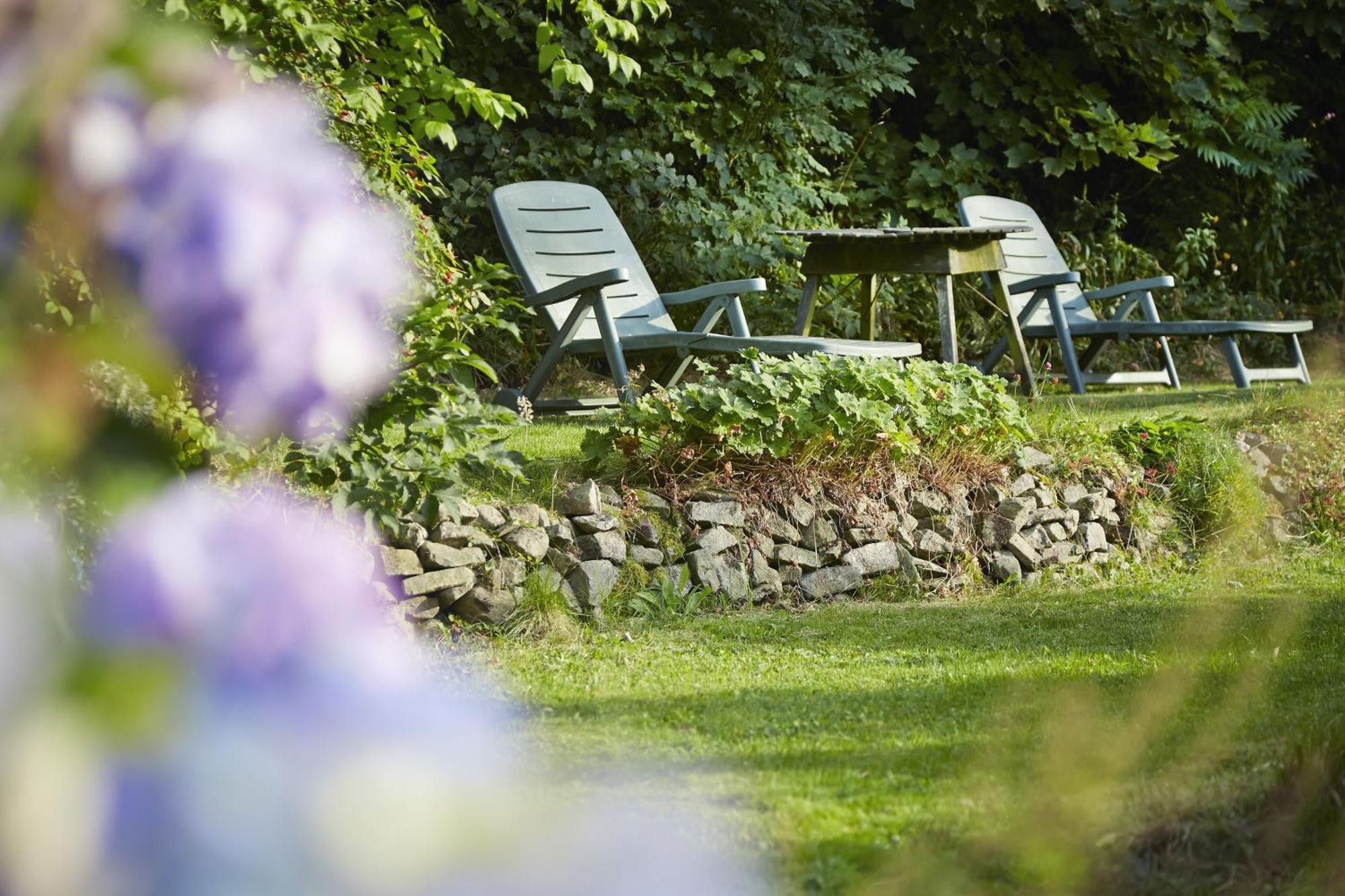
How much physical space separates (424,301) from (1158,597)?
219 cm

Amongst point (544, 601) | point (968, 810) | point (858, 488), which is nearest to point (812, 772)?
point (968, 810)

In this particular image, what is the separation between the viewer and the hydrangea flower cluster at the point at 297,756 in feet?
0.78

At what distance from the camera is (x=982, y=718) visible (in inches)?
96.8

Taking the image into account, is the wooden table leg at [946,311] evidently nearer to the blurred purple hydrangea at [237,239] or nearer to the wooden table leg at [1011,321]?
the wooden table leg at [1011,321]

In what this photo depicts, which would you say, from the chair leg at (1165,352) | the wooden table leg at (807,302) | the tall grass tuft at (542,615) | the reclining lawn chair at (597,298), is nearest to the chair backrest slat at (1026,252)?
the chair leg at (1165,352)

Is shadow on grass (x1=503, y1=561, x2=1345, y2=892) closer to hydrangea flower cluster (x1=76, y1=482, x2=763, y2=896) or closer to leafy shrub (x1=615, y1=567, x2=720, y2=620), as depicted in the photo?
leafy shrub (x1=615, y1=567, x2=720, y2=620)

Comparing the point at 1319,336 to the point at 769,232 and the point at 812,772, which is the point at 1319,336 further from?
the point at 812,772

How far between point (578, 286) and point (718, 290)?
75cm

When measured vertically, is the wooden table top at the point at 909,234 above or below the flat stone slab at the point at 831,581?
above

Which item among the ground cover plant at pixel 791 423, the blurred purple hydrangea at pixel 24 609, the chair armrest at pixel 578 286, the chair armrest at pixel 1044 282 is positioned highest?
the blurred purple hydrangea at pixel 24 609

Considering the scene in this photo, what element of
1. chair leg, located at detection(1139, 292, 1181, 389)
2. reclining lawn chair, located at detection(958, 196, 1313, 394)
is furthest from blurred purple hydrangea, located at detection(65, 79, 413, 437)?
chair leg, located at detection(1139, 292, 1181, 389)

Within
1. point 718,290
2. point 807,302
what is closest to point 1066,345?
point 807,302

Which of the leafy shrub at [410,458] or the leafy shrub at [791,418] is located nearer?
the leafy shrub at [410,458]

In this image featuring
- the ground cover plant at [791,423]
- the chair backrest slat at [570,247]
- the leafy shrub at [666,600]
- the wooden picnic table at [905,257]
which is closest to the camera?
the leafy shrub at [666,600]
